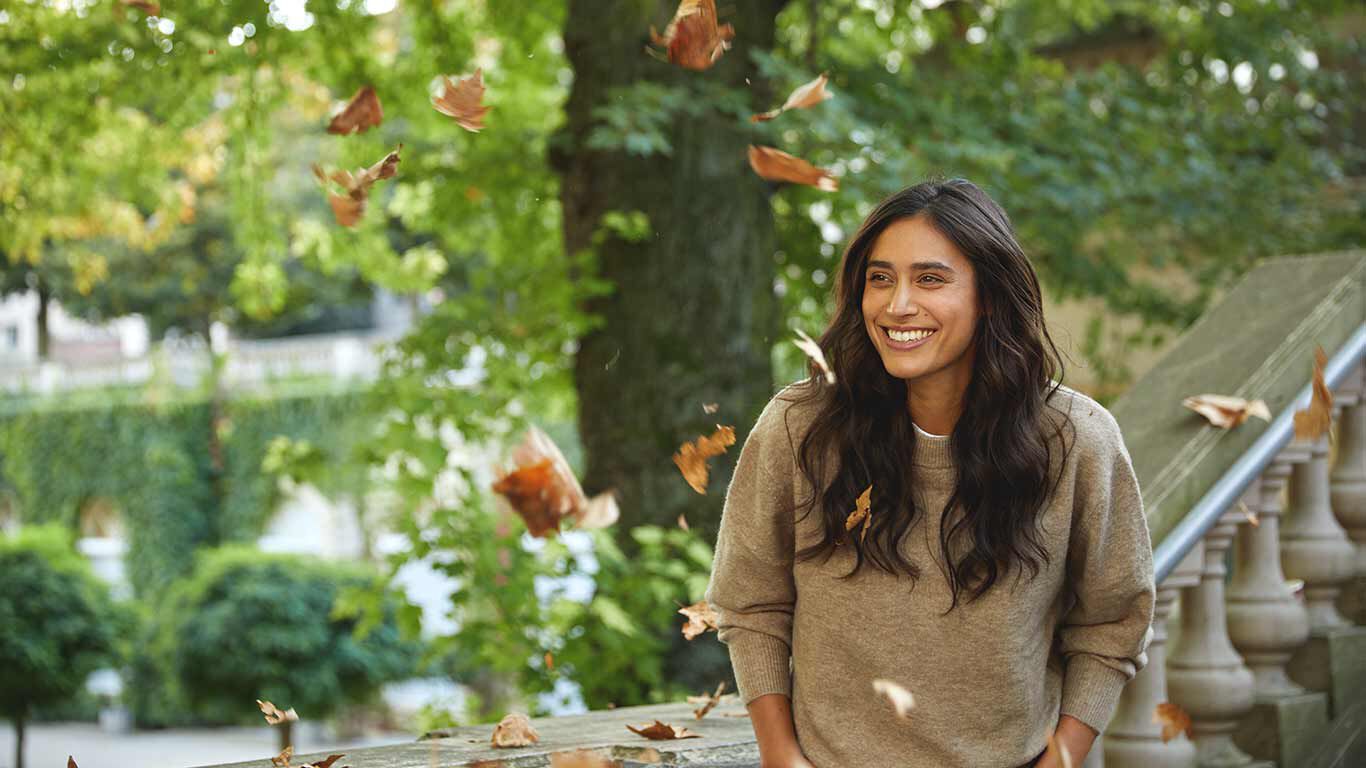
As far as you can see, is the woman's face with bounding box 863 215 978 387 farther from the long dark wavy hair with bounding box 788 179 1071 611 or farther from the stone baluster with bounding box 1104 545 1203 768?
the stone baluster with bounding box 1104 545 1203 768

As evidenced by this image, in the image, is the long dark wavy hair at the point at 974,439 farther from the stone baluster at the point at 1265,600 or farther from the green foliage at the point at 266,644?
the green foliage at the point at 266,644

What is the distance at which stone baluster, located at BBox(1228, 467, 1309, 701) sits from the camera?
10.3 feet

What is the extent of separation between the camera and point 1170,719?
3012 mm

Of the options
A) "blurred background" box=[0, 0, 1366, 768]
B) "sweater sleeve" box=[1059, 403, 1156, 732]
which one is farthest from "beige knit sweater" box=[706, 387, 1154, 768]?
"blurred background" box=[0, 0, 1366, 768]

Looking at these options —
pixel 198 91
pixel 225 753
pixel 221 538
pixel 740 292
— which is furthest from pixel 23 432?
pixel 740 292

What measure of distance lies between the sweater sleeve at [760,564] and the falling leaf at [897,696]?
19 centimetres

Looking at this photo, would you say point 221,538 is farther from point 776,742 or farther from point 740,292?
point 776,742

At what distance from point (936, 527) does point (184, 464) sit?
81.8ft

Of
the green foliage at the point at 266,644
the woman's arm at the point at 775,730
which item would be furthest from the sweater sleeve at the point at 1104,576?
the green foliage at the point at 266,644

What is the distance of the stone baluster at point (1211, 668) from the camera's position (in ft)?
10.00

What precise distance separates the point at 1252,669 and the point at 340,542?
25.0 m

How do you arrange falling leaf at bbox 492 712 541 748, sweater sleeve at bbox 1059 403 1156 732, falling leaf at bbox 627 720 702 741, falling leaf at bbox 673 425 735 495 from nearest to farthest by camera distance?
sweater sleeve at bbox 1059 403 1156 732, falling leaf at bbox 492 712 541 748, falling leaf at bbox 627 720 702 741, falling leaf at bbox 673 425 735 495

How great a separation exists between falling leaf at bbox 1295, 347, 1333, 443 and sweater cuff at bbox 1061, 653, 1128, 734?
1.06m

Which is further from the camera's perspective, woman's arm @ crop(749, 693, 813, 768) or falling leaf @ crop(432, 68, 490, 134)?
falling leaf @ crop(432, 68, 490, 134)
